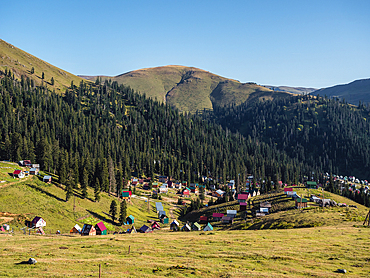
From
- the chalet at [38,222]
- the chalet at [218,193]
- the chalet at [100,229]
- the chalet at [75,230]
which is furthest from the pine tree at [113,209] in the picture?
the chalet at [218,193]

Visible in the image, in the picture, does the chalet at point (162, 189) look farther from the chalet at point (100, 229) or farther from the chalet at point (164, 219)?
the chalet at point (100, 229)

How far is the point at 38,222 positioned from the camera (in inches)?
2867

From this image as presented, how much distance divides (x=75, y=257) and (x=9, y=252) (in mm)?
9369

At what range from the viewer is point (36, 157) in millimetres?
126500

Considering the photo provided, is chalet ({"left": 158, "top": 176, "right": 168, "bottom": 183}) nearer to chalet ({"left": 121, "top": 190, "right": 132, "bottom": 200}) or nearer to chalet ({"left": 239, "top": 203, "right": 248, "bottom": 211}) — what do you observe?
chalet ({"left": 121, "top": 190, "right": 132, "bottom": 200})

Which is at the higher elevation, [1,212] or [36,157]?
[36,157]

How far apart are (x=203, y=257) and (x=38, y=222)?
177 feet

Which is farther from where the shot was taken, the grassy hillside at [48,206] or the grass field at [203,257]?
the grassy hillside at [48,206]

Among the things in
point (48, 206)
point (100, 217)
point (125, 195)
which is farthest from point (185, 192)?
point (48, 206)

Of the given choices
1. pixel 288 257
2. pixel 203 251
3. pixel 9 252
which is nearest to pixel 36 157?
pixel 9 252

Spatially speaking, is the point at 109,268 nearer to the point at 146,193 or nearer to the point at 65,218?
the point at 65,218

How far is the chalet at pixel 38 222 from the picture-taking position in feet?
237

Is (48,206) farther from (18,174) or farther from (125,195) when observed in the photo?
(125,195)

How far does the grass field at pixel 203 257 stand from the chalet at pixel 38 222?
963 inches
